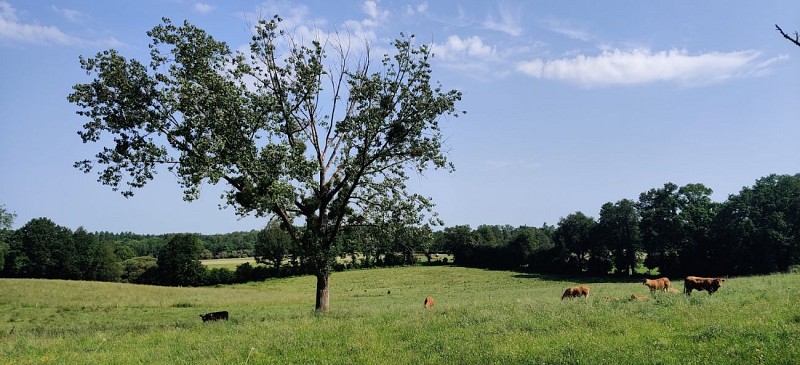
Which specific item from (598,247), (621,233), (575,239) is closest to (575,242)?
(575,239)

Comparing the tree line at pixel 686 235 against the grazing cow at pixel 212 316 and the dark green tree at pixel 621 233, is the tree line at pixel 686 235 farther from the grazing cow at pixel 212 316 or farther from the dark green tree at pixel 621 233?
the grazing cow at pixel 212 316

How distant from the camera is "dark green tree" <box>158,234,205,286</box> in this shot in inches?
3524

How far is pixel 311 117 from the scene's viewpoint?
79.9 ft

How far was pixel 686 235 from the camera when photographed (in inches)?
2835

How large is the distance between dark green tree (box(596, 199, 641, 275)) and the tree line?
161 mm

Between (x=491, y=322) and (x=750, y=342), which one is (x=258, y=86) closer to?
(x=491, y=322)

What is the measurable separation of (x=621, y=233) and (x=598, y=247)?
5.12 meters

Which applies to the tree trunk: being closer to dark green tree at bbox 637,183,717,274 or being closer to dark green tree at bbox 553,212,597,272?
dark green tree at bbox 637,183,717,274

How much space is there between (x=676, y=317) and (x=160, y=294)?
184 feet

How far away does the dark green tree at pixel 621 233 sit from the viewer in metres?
82.1

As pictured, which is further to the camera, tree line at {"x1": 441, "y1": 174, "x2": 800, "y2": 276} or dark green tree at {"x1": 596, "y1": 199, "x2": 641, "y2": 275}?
dark green tree at {"x1": 596, "y1": 199, "x2": 641, "y2": 275}

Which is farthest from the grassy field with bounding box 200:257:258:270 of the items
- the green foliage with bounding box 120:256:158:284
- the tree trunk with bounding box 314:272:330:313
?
the tree trunk with bounding box 314:272:330:313

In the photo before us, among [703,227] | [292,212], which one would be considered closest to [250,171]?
[292,212]

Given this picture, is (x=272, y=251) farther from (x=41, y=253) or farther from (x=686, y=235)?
(x=686, y=235)
